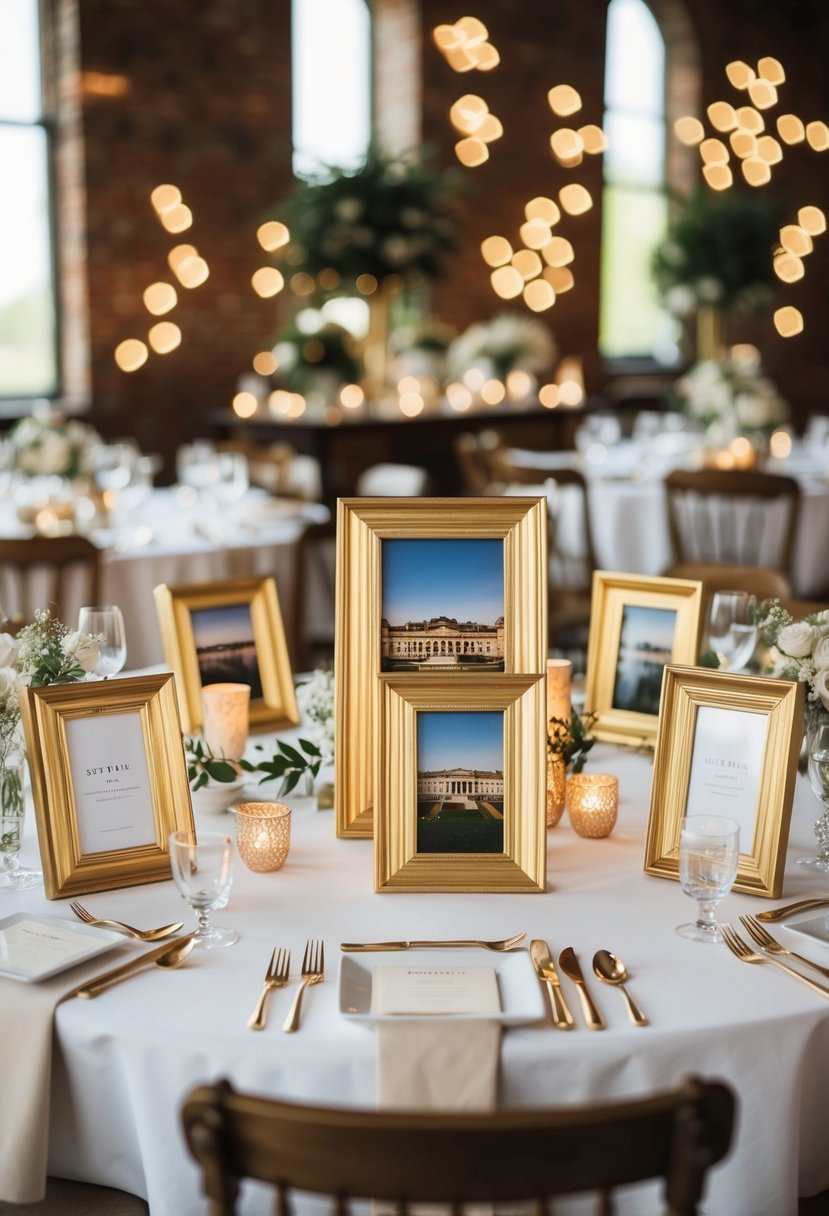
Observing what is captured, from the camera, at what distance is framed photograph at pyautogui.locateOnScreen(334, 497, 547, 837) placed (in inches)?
65.8

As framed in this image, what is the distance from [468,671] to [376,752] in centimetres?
17

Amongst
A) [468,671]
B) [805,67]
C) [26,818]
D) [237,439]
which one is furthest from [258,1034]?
[805,67]

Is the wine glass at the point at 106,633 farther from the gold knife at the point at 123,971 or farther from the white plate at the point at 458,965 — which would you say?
the white plate at the point at 458,965

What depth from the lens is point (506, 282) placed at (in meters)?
8.83

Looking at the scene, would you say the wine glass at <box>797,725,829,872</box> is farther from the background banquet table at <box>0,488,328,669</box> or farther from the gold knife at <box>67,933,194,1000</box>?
the background banquet table at <box>0,488,328,669</box>

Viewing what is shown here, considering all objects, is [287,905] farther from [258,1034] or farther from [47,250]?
[47,250]

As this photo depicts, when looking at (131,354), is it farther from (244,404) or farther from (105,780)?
(105,780)

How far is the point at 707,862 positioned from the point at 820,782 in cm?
33

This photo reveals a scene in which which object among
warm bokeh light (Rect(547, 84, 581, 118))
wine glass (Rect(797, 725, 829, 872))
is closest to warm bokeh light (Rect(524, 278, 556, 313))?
warm bokeh light (Rect(547, 84, 581, 118))

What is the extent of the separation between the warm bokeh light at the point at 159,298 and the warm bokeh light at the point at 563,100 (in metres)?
3.41

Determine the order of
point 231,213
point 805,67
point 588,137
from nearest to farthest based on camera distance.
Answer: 1. point 231,213
2. point 588,137
3. point 805,67

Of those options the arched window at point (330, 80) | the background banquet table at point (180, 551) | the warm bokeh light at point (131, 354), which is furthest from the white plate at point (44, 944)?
the arched window at point (330, 80)

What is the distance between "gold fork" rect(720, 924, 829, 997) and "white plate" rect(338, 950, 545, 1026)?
0.76 ft

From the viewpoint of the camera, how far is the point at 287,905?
1537 millimetres
